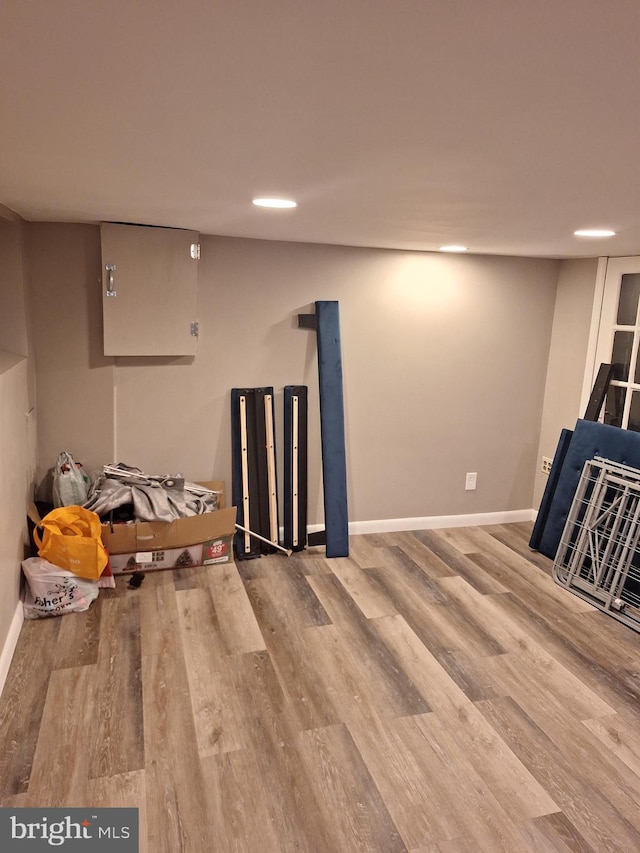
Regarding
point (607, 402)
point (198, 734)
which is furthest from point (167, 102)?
point (607, 402)

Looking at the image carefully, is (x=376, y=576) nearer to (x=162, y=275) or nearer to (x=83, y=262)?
(x=162, y=275)

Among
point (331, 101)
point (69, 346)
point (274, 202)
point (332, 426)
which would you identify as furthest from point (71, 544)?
point (331, 101)

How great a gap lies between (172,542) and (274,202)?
1.91 meters

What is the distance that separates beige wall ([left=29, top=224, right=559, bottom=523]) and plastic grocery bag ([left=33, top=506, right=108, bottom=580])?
518 millimetres

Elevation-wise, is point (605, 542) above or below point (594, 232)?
below

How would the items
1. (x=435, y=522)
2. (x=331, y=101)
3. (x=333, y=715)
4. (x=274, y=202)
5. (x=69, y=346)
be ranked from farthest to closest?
1. (x=435, y=522)
2. (x=69, y=346)
3. (x=333, y=715)
4. (x=274, y=202)
5. (x=331, y=101)

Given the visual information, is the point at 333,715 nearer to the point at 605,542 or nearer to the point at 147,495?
the point at 147,495

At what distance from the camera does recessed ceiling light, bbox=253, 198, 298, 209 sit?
78.1 inches

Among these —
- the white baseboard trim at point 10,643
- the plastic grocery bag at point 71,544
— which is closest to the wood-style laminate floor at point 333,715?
the white baseboard trim at point 10,643

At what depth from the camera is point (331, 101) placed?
37.8 inches

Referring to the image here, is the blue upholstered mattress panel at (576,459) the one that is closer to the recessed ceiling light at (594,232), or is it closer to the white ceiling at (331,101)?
the recessed ceiling light at (594,232)

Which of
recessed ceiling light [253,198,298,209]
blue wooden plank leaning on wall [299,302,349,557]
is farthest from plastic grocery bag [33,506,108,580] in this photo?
recessed ceiling light [253,198,298,209]

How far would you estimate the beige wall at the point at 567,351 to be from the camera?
375 cm

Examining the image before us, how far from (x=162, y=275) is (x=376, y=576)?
2.03 meters
